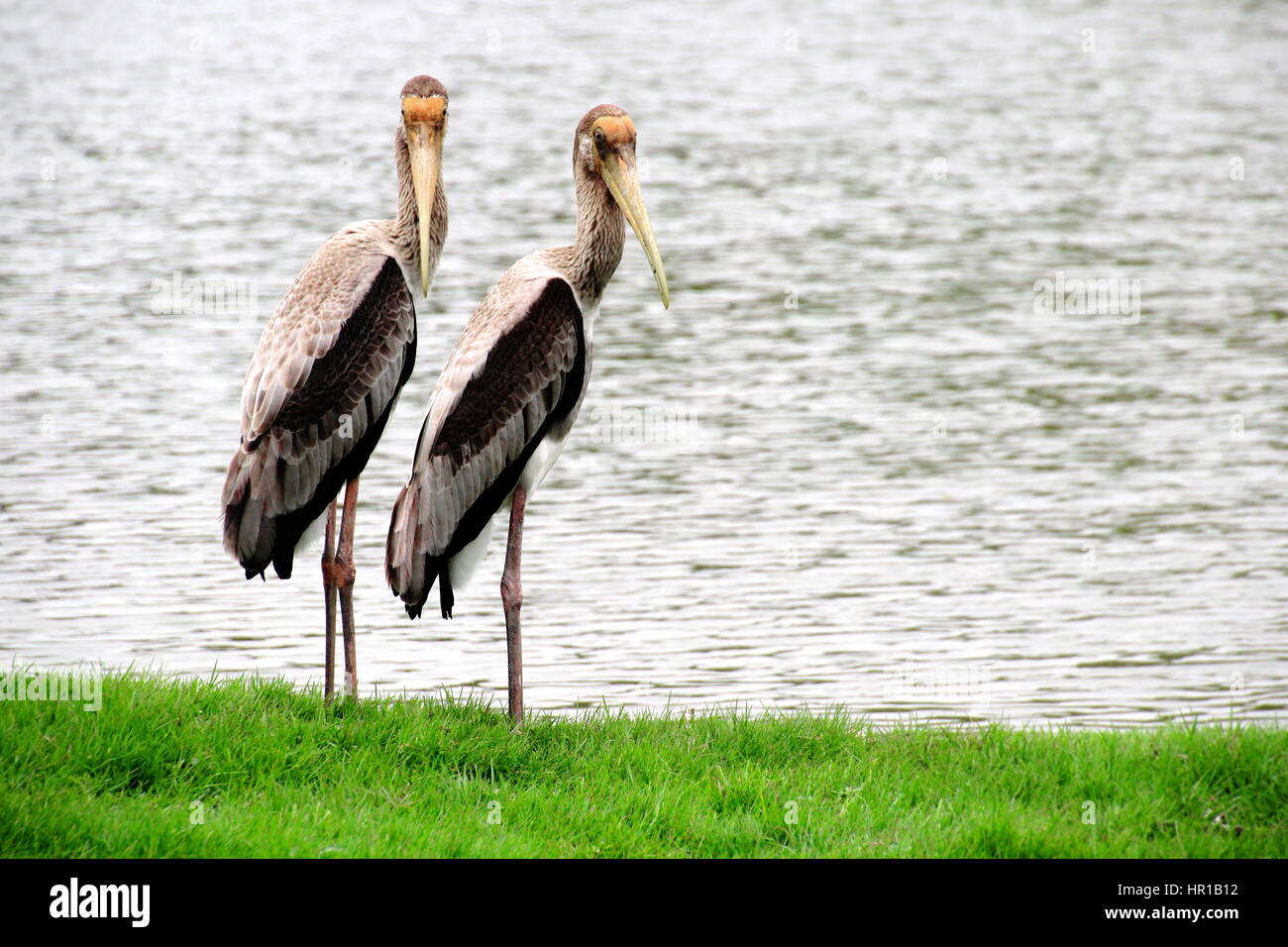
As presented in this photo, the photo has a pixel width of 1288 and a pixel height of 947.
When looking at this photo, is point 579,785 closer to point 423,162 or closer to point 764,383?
point 423,162

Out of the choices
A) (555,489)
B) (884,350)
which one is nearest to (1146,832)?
(555,489)

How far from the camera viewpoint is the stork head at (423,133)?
830 centimetres

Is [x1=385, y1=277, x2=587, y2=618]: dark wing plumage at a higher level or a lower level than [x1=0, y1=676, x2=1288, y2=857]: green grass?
higher

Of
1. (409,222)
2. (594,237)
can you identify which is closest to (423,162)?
(409,222)

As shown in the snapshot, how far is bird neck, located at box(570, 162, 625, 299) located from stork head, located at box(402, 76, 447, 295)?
652 millimetres

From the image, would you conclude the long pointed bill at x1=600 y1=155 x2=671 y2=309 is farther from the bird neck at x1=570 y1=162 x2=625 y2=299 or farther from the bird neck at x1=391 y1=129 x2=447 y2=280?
the bird neck at x1=391 y1=129 x2=447 y2=280

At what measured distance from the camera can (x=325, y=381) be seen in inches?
317

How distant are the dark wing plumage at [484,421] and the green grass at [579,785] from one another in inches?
28.8

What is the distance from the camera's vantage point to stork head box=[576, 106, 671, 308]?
8117 millimetres

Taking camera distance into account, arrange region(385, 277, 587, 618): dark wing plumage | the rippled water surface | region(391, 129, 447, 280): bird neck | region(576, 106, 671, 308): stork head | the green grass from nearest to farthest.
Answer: the green grass → region(385, 277, 587, 618): dark wing plumage → region(576, 106, 671, 308): stork head → region(391, 129, 447, 280): bird neck → the rippled water surface

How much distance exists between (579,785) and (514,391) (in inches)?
67.5

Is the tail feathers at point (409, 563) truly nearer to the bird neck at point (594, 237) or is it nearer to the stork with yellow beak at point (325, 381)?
the stork with yellow beak at point (325, 381)

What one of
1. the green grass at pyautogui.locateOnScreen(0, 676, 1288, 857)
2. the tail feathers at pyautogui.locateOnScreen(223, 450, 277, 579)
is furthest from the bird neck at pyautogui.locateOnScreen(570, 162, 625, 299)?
the green grass at pyautogui.locateOnScreen(0, 676, 1288, 857)

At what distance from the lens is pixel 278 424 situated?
8.06m
